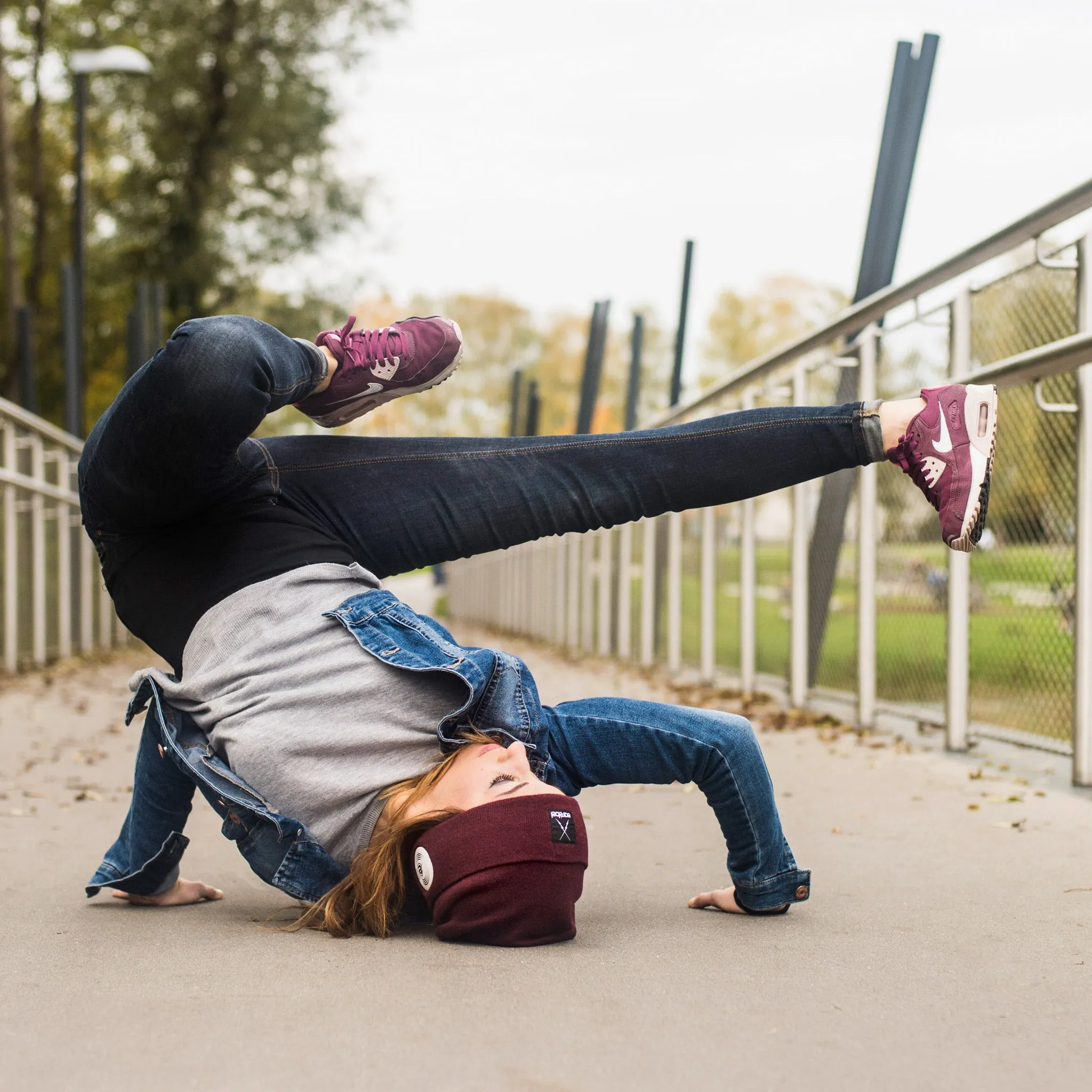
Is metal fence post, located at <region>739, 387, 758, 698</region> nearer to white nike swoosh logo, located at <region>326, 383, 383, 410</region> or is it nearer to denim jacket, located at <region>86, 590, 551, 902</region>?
white nike swoosh logo, located at <region>326, 383, 383, 410</region>

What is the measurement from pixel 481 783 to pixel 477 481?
0.72 meters

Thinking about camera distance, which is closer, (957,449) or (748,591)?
(957,449)

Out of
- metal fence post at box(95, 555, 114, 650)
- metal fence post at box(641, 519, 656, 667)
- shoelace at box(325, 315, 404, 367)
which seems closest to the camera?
shoelace at box(325, 315, 404, 367)

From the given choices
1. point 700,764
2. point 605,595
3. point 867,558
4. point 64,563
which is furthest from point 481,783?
point 605,595

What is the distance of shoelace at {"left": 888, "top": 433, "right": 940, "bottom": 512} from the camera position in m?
3.02

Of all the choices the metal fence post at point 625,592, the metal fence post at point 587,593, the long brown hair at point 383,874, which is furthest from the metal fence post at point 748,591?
the metal fence post at point 587,593

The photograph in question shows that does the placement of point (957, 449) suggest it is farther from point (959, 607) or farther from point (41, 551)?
point (41, 551)

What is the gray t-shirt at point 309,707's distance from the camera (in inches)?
108

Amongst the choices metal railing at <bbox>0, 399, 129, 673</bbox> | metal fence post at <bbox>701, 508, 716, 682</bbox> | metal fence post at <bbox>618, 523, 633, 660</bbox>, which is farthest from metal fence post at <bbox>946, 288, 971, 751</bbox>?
metal fence post at <bbox>618, 523, 633, 660</bbox>

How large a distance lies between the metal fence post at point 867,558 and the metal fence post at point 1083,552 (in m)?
1.80

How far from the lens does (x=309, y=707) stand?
2.76 meters

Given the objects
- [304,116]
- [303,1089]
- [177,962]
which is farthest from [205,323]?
[304,116]

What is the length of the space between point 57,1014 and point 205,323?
1.23 metres

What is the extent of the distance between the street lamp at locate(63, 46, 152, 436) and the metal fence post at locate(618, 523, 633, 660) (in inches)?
278
